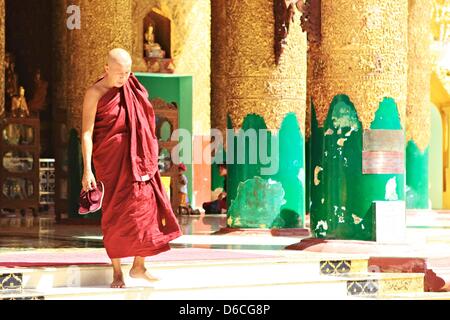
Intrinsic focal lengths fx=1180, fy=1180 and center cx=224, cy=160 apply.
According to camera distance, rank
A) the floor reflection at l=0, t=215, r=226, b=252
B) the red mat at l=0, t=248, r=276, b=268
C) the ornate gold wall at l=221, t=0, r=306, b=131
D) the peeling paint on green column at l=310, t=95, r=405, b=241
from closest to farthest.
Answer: the red mat at l=0, t=248, r=276, b=268 < the peeling paint on green column at l=310, t=95, r=405, b=241 < the floor reflection at l=0, t=215, r=226, b=252 < the ornate gold wall at l=221, t=0, r=306, b=131

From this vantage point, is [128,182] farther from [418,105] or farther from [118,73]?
[418,105]

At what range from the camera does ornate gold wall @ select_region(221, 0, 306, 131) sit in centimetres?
1240

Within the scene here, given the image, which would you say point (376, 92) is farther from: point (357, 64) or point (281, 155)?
point (281, 155)

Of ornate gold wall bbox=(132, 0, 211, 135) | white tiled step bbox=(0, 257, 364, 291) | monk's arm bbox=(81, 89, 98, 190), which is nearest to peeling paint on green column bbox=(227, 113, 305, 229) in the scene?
white tiled step bbox=(0, 257, 364, 291)

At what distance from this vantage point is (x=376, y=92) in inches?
396

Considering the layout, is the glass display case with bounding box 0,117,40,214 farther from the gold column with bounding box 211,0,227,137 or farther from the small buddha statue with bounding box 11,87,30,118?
the gold column with bounding box 211,0,227,137

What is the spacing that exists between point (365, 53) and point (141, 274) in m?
3.17

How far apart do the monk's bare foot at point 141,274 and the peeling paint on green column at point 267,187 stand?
443 cm

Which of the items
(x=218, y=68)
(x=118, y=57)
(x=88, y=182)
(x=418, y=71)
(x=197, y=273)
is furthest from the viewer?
(x=218, y=68)

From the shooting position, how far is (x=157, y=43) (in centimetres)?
1817

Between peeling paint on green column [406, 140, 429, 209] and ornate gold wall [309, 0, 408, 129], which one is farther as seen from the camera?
peeling paint on green column [406, 140, 429, 209]

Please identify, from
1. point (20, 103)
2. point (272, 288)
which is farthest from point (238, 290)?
point (20, 103)

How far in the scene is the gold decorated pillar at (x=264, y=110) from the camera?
12398 millimetres

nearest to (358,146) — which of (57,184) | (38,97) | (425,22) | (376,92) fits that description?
(376,92)
